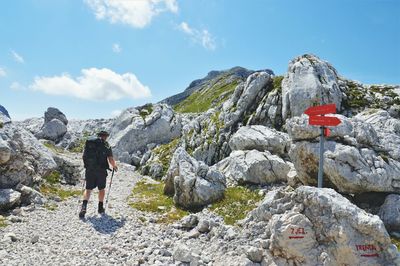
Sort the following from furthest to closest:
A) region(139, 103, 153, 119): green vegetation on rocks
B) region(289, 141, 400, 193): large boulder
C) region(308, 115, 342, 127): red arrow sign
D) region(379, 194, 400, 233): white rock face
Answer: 1. region(139, 103, 153, 119): green vegetation on rocks
2. region(289, 141, 400, 193): large boulder
3. region(379, 194, 400, 233): white rock face
4. region(308, 115, 342, 127): red arrow sign

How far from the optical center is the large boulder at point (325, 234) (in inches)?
460

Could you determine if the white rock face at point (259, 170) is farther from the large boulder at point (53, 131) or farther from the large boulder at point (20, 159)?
the large boulder at point (53, 131)

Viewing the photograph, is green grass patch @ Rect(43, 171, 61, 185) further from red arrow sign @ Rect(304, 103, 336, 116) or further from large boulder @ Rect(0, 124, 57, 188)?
red arrow sign @ Rect(304, 103, 336, 116)

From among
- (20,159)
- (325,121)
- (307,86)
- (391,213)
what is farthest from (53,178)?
(391,213)

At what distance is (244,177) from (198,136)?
16.5m

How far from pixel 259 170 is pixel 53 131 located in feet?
240

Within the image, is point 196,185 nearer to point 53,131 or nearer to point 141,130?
point 141,130

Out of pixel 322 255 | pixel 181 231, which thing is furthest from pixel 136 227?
pixel 322 255

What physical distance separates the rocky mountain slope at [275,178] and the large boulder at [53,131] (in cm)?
4636

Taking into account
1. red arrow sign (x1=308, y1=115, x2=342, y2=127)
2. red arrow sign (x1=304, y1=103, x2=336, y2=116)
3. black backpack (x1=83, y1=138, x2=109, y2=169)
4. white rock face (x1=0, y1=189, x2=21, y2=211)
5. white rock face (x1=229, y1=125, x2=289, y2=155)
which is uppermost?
white rock face (x1=229, y1=125, x2=289, y2=155)

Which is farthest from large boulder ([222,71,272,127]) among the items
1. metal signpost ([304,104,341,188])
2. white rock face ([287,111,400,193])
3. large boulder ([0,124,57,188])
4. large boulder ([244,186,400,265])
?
large boulder ([244,186,400,265])

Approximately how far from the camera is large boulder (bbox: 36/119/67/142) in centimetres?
8619

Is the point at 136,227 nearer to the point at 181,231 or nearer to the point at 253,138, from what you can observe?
the point at 181,231

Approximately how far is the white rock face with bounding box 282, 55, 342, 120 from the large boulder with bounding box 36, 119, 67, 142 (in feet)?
222
